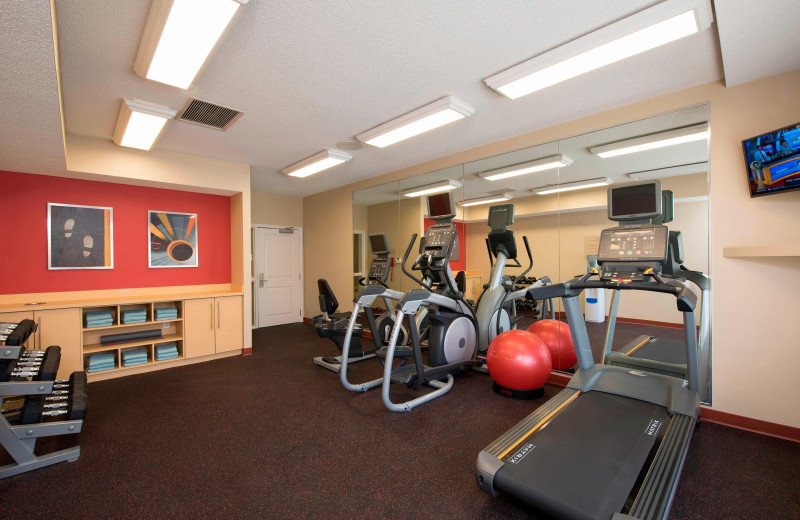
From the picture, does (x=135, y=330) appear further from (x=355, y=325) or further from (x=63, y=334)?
(x=355, y=325)

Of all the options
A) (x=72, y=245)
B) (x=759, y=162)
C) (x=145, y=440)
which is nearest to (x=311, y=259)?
(x=72, y=245)

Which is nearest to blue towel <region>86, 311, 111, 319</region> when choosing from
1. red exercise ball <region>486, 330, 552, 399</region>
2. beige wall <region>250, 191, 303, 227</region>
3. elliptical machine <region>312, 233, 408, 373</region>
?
elliptical machine <region>312, 233, 408, 373</region>

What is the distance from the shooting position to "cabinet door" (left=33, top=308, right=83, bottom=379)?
12.2 ft

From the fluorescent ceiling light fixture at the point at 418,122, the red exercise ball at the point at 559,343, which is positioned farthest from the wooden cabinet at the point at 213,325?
the red exercise ball at the point at 559,343

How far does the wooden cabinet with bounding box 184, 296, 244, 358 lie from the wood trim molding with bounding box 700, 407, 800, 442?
5.30 metres

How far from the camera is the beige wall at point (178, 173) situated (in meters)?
4.09

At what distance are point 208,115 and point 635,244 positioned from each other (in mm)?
3911

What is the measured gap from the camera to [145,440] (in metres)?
2.73

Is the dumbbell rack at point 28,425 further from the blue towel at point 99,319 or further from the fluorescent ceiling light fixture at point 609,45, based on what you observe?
the fluorescent ceiling light fixture at point 609,45

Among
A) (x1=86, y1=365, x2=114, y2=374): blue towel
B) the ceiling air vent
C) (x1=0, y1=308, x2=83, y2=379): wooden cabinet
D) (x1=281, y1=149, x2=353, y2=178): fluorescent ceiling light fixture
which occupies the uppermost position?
the ceiling air vent

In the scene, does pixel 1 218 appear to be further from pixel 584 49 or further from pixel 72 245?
pixel 584 49

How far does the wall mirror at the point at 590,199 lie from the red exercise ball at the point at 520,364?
75 centimetres

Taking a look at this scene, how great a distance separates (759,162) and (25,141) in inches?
232

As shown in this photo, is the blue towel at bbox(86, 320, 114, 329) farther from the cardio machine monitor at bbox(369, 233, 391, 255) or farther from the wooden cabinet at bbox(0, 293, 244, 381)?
the cardio machine monitor at bbox(369, 233, 391, 255)
